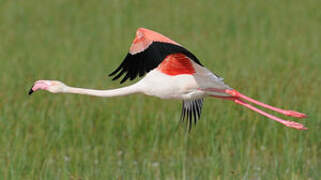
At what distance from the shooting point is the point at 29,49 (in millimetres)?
13000

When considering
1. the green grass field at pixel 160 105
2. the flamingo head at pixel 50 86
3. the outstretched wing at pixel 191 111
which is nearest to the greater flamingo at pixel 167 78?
the flamingo head at pixel 50 86

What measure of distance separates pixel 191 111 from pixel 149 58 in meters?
1.53

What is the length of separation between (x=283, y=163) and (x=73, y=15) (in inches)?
409

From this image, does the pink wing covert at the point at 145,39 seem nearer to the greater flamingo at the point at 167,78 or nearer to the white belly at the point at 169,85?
the greater flamingo at the point at 167,78

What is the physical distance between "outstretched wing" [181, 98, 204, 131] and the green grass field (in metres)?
0.21

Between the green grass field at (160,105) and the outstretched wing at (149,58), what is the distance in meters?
0.89

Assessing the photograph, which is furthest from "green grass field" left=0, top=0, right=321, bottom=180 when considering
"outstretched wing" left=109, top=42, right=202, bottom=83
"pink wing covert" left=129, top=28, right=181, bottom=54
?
"pink wing covert" left=129, top=28, right=181, bottom=54

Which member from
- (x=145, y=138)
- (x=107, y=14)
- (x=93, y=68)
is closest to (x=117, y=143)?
(x=145, y=138)

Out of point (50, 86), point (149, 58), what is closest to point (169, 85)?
point (149, 58)

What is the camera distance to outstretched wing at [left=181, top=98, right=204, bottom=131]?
298 inches

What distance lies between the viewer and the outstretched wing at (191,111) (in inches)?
298

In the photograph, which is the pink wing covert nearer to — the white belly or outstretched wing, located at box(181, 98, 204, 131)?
the white belly

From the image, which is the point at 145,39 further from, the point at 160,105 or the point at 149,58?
the point at 160,105

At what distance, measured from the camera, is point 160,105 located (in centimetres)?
888
